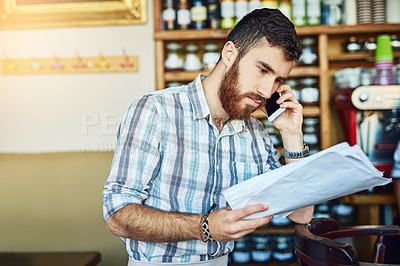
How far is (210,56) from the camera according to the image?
7.50ft

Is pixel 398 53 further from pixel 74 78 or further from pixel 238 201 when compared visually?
pixel 74 78

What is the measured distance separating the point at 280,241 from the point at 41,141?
5.53 feet

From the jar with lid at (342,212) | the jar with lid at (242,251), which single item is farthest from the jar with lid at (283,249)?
the jar with lid at (342,212)

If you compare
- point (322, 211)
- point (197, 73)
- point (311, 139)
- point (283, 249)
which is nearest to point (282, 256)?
point (283, 249)

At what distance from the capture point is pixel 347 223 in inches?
90.6

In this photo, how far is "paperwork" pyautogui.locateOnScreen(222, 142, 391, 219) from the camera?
2.41ft

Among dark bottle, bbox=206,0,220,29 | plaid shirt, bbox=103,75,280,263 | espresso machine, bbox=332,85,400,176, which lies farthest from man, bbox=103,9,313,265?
dark bottle, bbox=206,0,220,29

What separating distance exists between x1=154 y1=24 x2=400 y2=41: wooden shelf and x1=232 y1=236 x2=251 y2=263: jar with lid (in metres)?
1.25

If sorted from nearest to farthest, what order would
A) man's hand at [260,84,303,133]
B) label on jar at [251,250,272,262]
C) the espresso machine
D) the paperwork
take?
the paperwork
man's hand at [260,84,303,133]
the espresso machine
label on jar at [251,250,272,262]

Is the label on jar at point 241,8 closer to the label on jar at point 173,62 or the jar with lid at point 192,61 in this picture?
the jar with lid at point 192,61

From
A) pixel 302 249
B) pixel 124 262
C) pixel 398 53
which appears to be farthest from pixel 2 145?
pixel 398 53

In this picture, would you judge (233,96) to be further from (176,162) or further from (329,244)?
(329,244)

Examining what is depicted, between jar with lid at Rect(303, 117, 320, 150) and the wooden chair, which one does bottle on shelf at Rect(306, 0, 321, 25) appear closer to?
jar with lid at Rect(303, 117, 320, 150)

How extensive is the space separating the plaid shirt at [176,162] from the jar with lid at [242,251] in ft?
3.81
